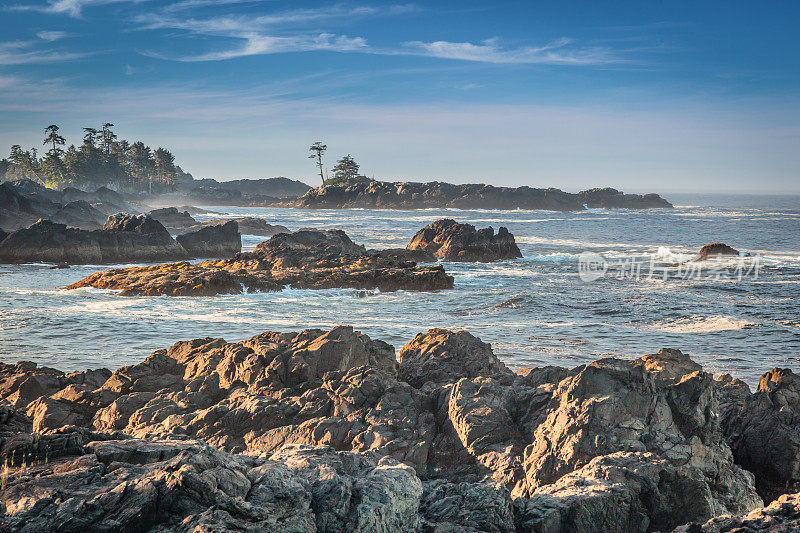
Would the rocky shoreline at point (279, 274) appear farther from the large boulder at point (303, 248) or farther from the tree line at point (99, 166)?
the tree line at point (99, 166)

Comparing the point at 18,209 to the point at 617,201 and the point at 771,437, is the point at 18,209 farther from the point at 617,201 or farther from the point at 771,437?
the point at 617,201

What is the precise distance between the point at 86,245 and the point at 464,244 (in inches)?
961

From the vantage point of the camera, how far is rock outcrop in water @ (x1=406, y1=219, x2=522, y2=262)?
132ft

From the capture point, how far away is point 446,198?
5443 inches

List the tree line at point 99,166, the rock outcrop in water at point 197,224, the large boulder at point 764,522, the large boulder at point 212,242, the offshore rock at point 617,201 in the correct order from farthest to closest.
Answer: the offshore rock at point 617,201
the tree line at point 99,166
the rock outcrop in water at point 197,224
the large boulder at point 212,242
the large boulder at point 764,522

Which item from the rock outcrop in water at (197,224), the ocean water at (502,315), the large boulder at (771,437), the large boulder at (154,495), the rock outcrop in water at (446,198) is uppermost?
the rock outcrop in water at (446,198)

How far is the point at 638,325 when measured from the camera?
20.8 m

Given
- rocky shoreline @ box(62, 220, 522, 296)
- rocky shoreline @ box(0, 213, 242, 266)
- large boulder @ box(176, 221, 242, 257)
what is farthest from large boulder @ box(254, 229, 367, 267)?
rocky shoreline @ box(0, 213, 242, 266)

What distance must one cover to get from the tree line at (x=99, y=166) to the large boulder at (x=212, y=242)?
81.8 meters

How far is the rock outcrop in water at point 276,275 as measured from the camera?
25.9 meters

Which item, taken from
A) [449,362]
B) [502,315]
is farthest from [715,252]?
[449,362]

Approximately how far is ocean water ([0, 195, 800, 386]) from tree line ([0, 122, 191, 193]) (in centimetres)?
8754

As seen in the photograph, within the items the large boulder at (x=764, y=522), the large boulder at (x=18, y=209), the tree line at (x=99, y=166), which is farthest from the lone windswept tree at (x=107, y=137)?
the large boulder at (x=764, y=522)

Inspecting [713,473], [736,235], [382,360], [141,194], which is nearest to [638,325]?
[382,360]
